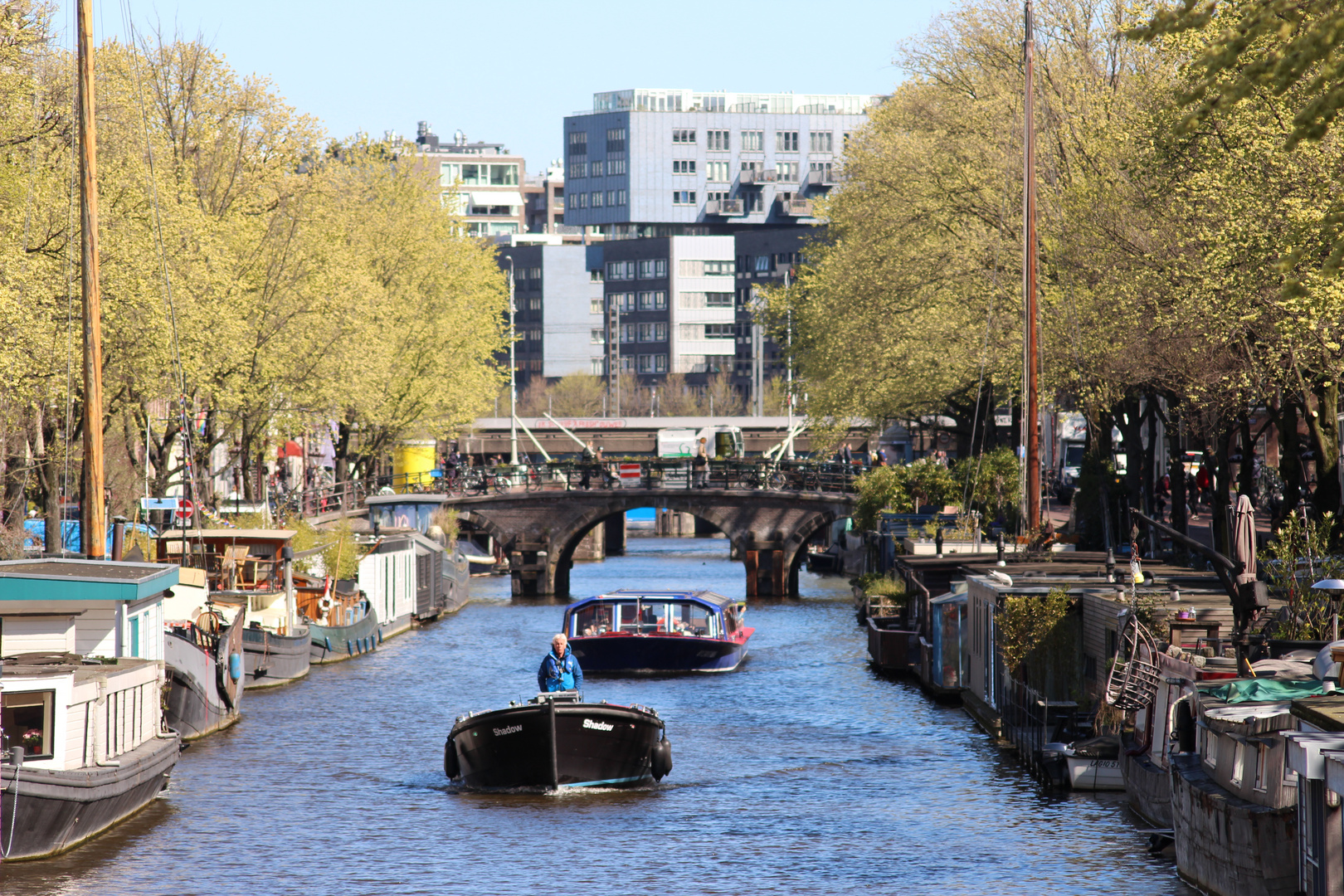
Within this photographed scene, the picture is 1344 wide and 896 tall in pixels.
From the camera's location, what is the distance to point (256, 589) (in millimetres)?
46969

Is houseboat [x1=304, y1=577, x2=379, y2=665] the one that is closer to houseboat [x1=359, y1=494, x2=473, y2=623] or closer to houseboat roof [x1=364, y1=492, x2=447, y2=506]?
houseboat [x1=359, y1=494, x2=473, y2=623]

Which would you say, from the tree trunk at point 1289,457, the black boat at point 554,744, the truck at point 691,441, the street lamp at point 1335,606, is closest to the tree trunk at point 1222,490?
the tree trunk at point 1289,457

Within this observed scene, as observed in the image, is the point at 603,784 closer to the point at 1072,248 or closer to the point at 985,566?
the point at 985,566

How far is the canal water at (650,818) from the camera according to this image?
944 inches

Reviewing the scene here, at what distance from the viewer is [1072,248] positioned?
44.2 meters

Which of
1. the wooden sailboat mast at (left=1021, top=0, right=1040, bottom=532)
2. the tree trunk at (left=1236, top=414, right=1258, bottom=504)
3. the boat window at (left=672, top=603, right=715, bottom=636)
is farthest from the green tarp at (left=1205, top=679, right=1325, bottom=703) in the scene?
the boat window at (left=672, top=603, right=715, bottom=636)

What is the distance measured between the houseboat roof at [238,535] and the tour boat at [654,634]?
8.05 meters

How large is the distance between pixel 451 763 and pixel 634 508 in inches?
1945

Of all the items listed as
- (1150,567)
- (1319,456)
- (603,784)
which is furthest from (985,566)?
(603,784)

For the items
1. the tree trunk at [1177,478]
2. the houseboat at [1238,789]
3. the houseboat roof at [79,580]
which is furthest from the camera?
the tree trunk at [1177,478]

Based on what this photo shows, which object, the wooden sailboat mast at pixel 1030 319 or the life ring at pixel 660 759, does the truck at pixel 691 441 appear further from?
the life ring at pixel 660 759

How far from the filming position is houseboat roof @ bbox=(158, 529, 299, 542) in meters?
45.2

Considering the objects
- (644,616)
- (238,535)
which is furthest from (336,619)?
(644,616)

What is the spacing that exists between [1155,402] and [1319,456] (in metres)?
11.5
